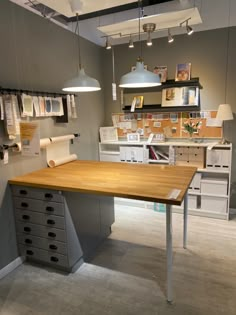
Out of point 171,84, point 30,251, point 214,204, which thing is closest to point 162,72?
point 171,84

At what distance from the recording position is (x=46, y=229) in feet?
7.68

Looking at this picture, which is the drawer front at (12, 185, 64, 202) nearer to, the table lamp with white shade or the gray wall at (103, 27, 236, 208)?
the table lamp with white shade

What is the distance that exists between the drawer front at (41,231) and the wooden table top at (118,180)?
421 millimetres

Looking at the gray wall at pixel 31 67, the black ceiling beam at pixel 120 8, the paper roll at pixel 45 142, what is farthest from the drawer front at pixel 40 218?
the black ceiling beam at pixel 120 8

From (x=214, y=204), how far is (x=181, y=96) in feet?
5.21

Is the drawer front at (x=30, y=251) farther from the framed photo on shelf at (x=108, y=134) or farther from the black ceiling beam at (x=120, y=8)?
the black ceiling beam at (x=120, y=8)

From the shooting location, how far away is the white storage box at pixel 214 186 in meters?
3.32

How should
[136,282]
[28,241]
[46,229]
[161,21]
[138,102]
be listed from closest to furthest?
1. [136,282]
2. [46,229]
3. [28,241]
4. [161,21]
5. [138,102]

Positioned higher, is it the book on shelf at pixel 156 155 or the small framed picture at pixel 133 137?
the small framed picture at pixel 133 137

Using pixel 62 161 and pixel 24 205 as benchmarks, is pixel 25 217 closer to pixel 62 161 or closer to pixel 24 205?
pixel 24 205

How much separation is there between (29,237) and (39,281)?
42 cm

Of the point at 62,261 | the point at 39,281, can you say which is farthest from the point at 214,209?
the point at 39,281

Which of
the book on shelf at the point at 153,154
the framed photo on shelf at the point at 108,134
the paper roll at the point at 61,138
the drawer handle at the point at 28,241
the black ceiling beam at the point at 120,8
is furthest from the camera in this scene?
the framed photo on shelf at the point at 108,134

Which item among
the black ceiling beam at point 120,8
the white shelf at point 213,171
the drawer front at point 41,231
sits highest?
the black ceiling beam at point 120,8
